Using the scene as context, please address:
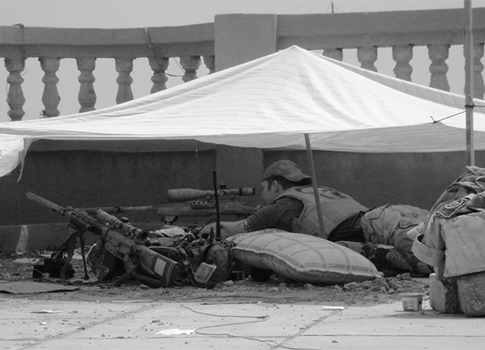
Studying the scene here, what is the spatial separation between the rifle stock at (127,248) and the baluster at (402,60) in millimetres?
3880

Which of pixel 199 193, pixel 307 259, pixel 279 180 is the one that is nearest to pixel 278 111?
pixel 307 259

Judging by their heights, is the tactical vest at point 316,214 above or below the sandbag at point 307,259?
above

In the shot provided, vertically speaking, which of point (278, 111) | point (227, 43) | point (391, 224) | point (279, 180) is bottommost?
point (391, 224)

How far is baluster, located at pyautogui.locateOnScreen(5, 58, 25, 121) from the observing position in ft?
40.9

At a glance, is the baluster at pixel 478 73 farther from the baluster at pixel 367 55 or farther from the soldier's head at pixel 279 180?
the soldier's head at pixel 279 180

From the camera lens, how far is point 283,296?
7.83 metres

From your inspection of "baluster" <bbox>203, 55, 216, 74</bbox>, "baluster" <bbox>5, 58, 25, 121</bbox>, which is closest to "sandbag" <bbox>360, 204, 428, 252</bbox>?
"baluster" <bbox>203, 55, 216, 74</bbox>

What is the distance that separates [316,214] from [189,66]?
120 inches

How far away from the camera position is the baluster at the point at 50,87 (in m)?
12.4

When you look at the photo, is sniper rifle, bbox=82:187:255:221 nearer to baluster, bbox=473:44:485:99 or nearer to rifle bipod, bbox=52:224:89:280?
rifle bipod, bbox=52:224:89:280

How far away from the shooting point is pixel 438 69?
1172 centimetres

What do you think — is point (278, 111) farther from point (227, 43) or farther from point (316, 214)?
point (227, 43)

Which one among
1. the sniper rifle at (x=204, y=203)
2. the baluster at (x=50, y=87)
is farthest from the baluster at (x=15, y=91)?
the sniper rifle at (x=204, y=203)

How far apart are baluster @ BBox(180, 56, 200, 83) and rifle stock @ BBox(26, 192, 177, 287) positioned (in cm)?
307
